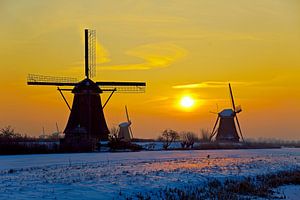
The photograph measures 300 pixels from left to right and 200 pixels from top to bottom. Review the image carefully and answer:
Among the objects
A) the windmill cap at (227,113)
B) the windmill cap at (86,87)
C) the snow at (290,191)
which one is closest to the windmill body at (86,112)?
the windmill cap at (86,87)

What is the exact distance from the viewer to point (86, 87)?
50562 mm

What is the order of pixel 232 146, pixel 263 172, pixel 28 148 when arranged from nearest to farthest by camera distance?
pixel 263 172, pixel 28 148, pixel 232 146

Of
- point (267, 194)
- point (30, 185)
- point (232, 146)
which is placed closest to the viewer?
point (30, 185)

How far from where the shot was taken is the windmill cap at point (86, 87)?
1988 inches

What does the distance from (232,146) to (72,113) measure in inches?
1192

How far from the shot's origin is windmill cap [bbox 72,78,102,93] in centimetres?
5050

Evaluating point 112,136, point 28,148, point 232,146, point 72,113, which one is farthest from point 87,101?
point 232,146

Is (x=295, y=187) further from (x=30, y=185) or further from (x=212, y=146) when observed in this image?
(x=212, y=146)

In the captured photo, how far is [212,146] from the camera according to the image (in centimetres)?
6662

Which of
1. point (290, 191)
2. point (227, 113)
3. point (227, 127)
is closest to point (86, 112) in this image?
point (290, 191)

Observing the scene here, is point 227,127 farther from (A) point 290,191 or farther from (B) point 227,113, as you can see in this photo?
(A) point 290,191

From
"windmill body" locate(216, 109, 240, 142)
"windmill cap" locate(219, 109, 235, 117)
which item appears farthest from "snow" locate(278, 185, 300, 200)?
"windmill cap" locate(219, 109, 235, 117)

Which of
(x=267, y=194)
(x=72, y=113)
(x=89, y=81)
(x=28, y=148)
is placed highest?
(x=89, y=81)

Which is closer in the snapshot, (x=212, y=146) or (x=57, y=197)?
(x=57, y=197)
